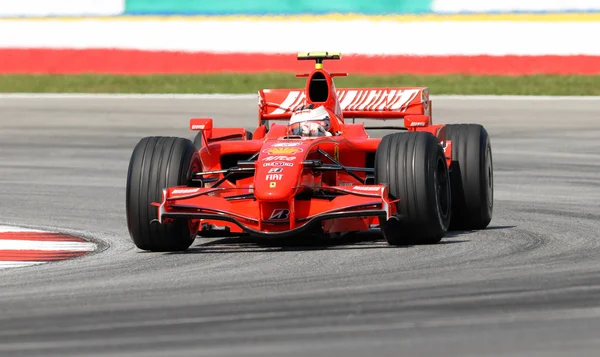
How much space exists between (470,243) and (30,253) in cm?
324

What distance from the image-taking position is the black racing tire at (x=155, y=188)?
31.3 feet

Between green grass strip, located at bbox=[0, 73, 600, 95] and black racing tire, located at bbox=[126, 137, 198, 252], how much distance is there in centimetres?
1842

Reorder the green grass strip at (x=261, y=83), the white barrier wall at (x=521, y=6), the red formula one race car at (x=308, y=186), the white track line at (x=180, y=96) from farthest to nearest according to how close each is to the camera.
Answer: the white barrier wall at (x=521, y=6) → the green grass strip at (x=261, y=83) → the white track line at (x=180, y=96) → the red formula one race car at (x=308, y=186)

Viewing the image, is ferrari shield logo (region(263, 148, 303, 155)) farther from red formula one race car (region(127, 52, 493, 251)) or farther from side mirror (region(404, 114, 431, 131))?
side mirror (region(404, 114, 431, 131))

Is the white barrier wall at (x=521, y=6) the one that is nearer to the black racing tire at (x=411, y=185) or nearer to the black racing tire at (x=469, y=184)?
the black racing tire at (x=469, y=184)

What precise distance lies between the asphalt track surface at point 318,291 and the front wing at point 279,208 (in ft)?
0.75

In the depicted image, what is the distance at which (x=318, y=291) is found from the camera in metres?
7.43

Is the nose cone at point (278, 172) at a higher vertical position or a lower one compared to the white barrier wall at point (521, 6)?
lower

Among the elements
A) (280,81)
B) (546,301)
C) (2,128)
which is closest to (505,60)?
(280,81)

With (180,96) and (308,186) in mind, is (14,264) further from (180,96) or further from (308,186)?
(180,96)

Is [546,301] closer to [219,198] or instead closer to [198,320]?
[198,320]

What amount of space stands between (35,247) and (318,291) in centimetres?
332

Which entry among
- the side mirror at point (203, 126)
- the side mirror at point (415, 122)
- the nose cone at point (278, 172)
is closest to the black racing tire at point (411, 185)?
the nose cone at point (278, 172)

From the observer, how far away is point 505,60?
2972cm
